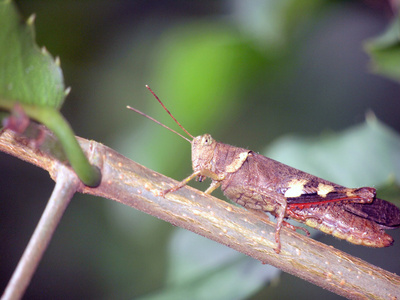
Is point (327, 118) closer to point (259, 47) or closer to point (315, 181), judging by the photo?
point (259, 47)

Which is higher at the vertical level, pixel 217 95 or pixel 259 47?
pixel 259 47

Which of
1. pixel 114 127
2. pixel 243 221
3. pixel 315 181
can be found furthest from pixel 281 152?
pixel 114 127

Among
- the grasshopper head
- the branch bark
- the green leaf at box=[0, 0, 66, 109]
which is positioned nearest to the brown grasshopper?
the grasshopper head

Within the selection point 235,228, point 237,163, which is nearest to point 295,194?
point 237,163

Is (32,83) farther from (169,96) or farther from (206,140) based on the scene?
(169,96)

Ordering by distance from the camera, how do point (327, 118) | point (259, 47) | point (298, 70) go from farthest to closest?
1. point (327, 118)
2. point (298, 70)
3. point (259, 47)

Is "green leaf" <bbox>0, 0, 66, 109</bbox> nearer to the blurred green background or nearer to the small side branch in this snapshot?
the small side branch
